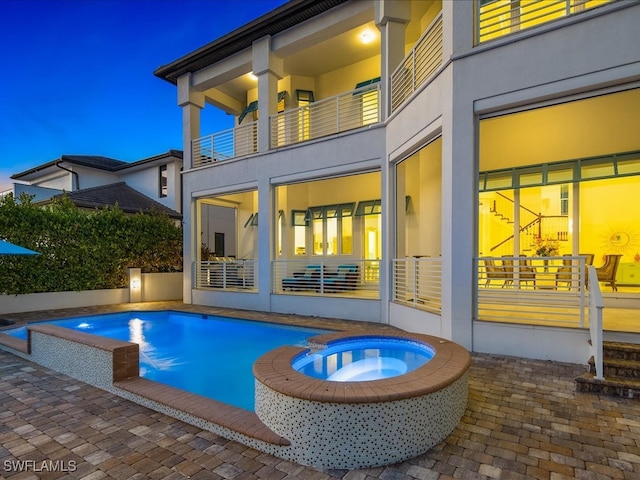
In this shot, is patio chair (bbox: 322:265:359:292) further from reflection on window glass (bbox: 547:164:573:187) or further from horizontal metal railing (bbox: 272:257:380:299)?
reflection on window glass (bbox: 547:164:573:187)

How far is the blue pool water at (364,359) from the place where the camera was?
17.1ft

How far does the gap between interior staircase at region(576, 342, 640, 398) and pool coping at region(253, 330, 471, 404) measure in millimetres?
1976

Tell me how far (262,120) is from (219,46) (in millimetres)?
3446

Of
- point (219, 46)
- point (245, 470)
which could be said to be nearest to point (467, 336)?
point (245, 470)

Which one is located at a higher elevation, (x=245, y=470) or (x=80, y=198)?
(x=80, y=198)

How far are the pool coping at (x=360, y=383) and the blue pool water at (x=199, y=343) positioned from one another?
1.88m

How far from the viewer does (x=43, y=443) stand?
3775 millimetres

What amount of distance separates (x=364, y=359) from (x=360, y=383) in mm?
2489

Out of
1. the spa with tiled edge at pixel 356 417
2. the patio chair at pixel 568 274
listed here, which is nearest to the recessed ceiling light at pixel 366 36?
the patio chair at pixel 568 274

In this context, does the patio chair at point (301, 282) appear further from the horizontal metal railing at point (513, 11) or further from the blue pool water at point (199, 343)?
the horizontal metal railing at point (513, 11)

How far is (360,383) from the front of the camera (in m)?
3.68

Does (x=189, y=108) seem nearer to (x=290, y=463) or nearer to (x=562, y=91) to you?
(x=562, y=91)

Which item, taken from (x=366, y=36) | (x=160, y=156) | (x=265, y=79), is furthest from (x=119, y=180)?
(x=366, y=36)

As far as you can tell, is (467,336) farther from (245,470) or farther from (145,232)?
(145,232)
